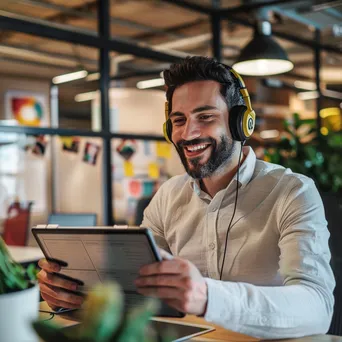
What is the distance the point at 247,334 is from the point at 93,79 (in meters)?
3.10

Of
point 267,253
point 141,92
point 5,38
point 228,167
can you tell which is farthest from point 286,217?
point 141,92

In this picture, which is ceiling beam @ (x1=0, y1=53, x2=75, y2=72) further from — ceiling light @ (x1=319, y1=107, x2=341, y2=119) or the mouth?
ceiling light @ (x1=319, y1=107, x2=341, y2=119)

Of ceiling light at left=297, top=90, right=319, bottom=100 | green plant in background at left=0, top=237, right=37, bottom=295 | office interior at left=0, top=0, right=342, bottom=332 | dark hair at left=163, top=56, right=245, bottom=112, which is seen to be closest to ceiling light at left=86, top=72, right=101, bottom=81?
office interior at left=0, top=0, right=342, bottom=332

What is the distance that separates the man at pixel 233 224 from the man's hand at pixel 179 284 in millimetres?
13

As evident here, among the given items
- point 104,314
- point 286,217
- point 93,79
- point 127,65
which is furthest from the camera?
point 127,65

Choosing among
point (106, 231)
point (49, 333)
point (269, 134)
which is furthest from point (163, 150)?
point (49, 333)

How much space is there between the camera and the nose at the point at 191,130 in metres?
1.68

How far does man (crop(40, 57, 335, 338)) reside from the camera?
3.89 ft

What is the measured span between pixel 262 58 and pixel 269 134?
2631mm

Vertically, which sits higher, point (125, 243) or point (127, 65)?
point (127, 65)

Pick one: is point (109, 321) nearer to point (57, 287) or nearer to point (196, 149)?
point (57, 287)

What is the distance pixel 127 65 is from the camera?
4359 mm

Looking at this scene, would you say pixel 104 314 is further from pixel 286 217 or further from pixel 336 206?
pixel 336 206

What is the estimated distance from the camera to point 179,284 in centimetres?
108
